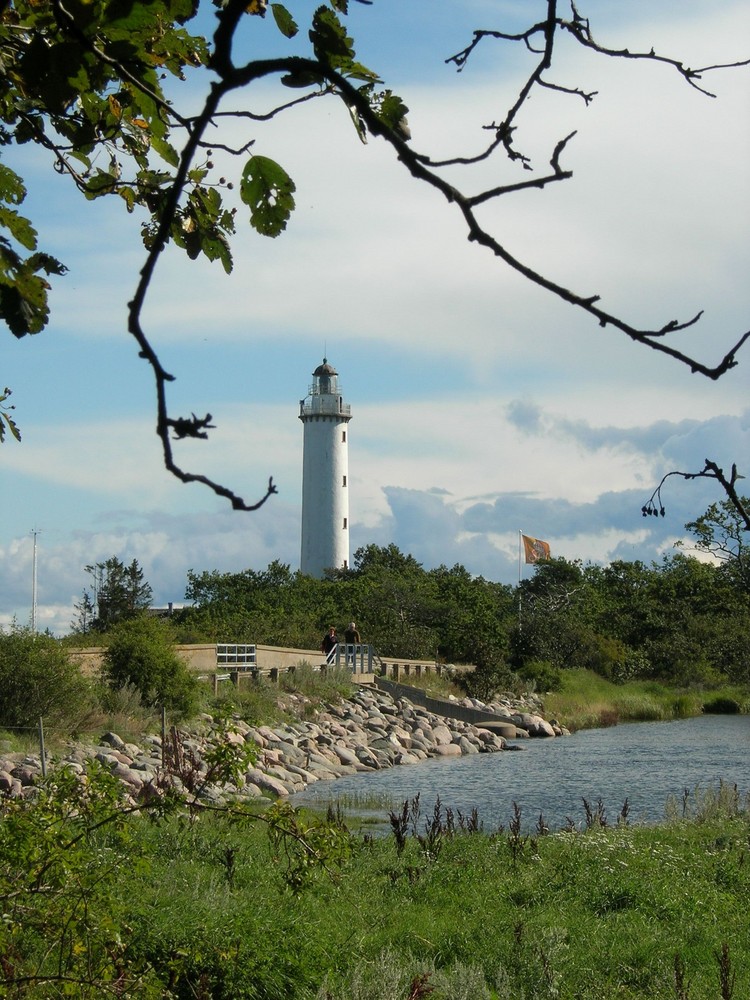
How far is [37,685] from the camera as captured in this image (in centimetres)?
1923

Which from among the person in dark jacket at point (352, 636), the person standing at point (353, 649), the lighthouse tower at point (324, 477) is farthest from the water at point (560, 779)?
the lighthouse tower at point (324, 477)

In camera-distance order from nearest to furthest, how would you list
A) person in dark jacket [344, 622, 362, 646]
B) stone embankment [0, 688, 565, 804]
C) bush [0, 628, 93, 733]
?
stone embankment [0, 688, 565, 804] → bush [0, 628, 93, 733] → person in dark jacket [344, 622, 362, 646]

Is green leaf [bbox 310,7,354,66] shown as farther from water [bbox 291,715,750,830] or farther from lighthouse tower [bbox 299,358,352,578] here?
lighthouse tower [bbox 299,358,352,578]

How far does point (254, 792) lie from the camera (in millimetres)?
18609

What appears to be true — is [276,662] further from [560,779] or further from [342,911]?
[342,911]

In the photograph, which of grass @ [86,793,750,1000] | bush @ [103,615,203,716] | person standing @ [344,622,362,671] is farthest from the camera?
person standing @ [344,622,362,671]

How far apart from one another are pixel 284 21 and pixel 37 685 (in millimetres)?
18292

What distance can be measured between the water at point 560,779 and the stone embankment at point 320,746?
2.38 feet

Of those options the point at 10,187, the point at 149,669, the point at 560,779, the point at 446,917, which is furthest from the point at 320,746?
the point at 10,187

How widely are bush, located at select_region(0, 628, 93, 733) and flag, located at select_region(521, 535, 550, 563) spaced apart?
3433cm

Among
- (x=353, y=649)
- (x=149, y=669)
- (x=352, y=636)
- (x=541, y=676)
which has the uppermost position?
(x=352, y=636)

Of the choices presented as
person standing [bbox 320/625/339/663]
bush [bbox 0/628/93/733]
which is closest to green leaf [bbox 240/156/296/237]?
bush [bbox 0/628/93/733]

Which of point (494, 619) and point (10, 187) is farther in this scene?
point (494, 619)

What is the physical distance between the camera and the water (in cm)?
1839
